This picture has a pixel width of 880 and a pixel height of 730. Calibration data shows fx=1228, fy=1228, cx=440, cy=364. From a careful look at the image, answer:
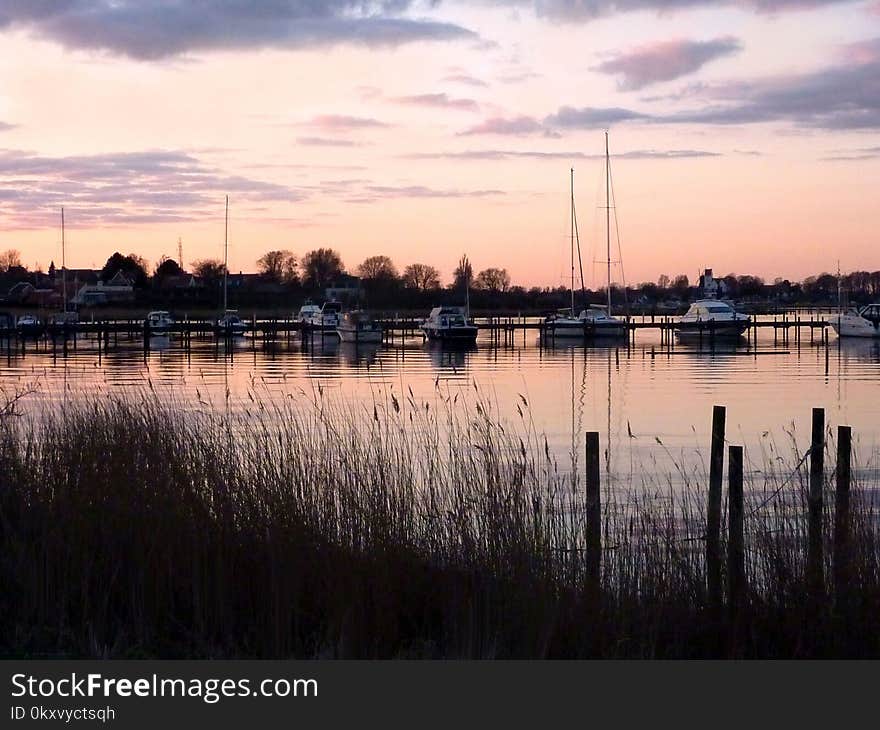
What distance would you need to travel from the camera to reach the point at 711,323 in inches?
3907

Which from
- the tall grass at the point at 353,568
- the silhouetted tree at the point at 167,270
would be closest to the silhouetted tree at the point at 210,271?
the silhouetted tree at the point at 167,270

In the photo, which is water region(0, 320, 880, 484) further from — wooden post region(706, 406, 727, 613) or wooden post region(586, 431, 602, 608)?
wooden post region(586, 431, 602, 608)

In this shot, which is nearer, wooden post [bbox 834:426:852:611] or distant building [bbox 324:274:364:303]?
wooden post [bbox 834:426:852:611]

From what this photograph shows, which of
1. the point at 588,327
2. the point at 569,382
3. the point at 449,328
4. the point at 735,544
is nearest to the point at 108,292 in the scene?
the point at 449,328

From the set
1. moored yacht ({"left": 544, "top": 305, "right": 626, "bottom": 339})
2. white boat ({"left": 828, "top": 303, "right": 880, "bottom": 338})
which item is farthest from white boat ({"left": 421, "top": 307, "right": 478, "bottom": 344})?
white boat ({"left": 828, "top": 303, "right": 880, "bottom": 338})

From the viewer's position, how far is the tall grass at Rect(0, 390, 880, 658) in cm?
1089

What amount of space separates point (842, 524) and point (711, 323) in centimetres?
8935

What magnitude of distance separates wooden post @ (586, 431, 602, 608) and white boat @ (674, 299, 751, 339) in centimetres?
8793

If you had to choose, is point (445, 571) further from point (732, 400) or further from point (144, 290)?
point (144, 290)

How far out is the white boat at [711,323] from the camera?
10006cm

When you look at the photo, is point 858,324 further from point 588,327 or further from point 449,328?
point 449,328

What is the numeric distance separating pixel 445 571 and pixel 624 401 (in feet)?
103

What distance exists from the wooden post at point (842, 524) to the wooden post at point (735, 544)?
34.4 inches

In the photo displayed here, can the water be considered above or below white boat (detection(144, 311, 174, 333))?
below
